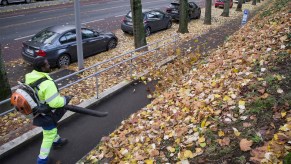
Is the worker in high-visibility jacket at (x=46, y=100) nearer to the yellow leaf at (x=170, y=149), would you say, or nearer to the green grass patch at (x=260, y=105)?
the yellow leaf at (x=170, y=149)

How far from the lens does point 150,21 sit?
58.7ft

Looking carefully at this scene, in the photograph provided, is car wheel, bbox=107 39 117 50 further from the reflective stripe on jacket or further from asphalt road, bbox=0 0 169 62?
the reflective stripe on jacket

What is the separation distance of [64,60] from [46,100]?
7.80 m

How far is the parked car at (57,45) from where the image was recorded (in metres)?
11.3

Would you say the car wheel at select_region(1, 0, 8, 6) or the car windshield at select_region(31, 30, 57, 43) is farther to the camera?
the car wheel at select_region(1, 0, 8, 6)

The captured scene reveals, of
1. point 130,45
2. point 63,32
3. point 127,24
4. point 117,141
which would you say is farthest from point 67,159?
point 127,24

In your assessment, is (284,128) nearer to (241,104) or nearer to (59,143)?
(241,104)

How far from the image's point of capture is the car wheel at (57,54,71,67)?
38.9 ft

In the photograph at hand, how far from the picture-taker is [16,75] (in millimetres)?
11000

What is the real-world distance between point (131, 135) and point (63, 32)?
26.3 feet

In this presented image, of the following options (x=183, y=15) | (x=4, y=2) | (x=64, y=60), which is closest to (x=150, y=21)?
(x=183, y=15)

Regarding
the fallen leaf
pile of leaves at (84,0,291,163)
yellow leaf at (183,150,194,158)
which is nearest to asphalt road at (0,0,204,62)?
pile of leaves at (84,0,291,163)

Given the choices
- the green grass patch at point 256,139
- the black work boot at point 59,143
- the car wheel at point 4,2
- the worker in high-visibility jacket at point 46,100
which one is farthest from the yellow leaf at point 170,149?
the car wheel at point 4,2

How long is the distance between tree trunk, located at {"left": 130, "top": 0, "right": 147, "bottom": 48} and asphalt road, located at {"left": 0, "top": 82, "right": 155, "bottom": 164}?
203 inches
